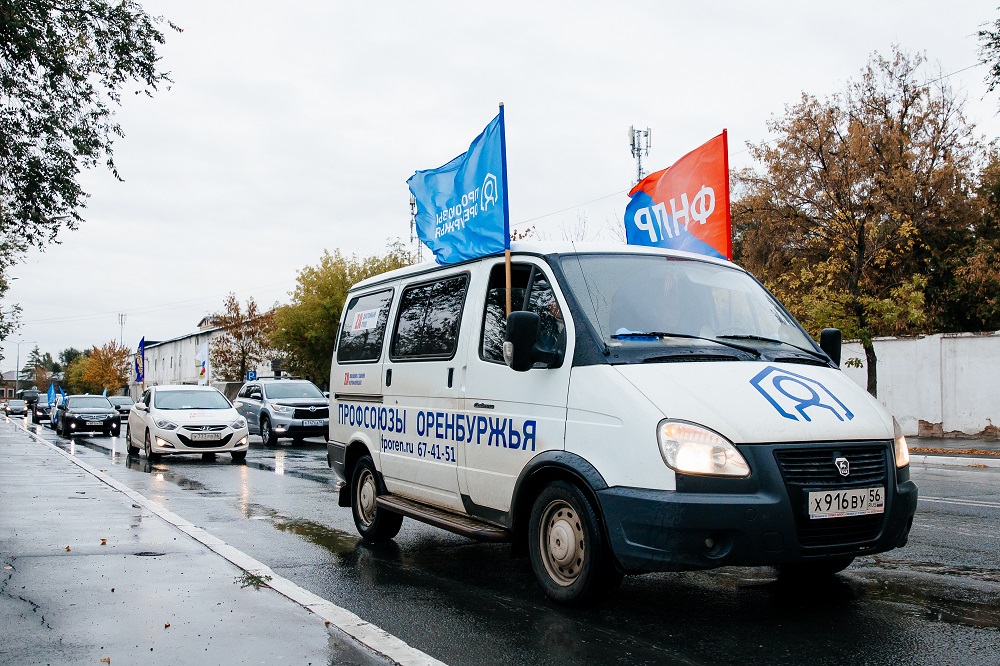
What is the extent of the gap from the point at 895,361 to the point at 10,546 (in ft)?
71.3

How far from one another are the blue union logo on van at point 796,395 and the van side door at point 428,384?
7.13 ft

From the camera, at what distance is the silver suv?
23.4 m

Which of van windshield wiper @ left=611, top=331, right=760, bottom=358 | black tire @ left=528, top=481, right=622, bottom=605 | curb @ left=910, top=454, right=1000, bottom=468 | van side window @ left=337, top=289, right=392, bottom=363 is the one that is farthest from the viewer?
curb @ left=910, top=454, right=1000, bottom=468

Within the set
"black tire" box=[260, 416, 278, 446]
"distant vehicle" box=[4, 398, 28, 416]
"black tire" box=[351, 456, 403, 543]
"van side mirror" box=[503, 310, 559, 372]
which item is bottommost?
"distant vehicle" box=[4, 398, 28, 416]

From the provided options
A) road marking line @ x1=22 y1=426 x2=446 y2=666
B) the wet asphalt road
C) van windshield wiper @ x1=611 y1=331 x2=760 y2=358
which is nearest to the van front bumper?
the wet asphalt road

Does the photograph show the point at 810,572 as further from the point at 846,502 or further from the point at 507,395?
the point at 507,395

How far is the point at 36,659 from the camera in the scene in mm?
4441

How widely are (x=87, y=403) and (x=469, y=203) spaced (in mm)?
28688

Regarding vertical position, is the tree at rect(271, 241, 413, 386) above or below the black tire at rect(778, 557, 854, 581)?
above

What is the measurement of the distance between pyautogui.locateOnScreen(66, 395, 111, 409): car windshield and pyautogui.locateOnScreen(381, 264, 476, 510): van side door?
27.2 m

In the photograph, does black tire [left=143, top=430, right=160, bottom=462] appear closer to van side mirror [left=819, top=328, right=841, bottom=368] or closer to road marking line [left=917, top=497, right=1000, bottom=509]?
road marking line [left=917, top=497, right=1000, bottom=509]

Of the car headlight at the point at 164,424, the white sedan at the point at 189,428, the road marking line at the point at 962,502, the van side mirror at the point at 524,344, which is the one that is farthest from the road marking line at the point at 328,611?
the car headlight at the point at 164,424

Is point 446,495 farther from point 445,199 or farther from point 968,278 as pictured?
point 968,278

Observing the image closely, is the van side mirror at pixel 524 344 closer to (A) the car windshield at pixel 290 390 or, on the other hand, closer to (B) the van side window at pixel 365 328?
(B) the van side window at pixel 365 328
